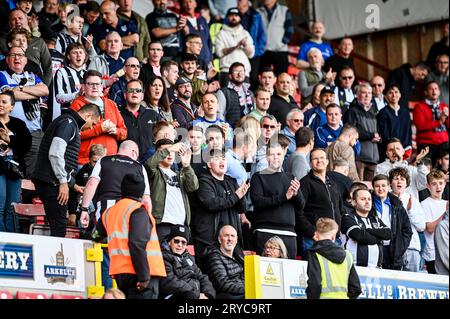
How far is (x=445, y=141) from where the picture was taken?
16531mm

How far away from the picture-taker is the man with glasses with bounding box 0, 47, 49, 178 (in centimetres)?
1199

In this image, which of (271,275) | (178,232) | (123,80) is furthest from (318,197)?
(123,80)

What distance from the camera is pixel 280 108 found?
14633 mm

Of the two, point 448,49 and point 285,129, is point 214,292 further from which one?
point 448,49

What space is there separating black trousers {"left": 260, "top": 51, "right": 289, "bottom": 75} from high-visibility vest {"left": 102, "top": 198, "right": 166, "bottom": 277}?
26.8 ft

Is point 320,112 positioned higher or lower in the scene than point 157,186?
higher

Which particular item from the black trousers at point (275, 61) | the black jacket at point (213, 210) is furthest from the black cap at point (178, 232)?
the black trousers at point (275, 61)

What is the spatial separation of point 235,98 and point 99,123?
296 centimetres

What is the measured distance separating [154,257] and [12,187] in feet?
6.83

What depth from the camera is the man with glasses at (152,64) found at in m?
13.9

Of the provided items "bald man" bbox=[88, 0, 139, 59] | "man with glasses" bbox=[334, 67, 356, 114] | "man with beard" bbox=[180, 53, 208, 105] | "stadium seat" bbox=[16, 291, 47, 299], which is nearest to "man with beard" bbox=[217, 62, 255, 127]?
"man with beard" bbox=[180, 53, 208, 105]

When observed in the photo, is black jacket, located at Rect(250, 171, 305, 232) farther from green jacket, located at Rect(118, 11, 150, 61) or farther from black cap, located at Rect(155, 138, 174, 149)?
green jacket, located at Rect(118, 11, 150, 61)

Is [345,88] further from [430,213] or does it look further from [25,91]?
[25,91]
